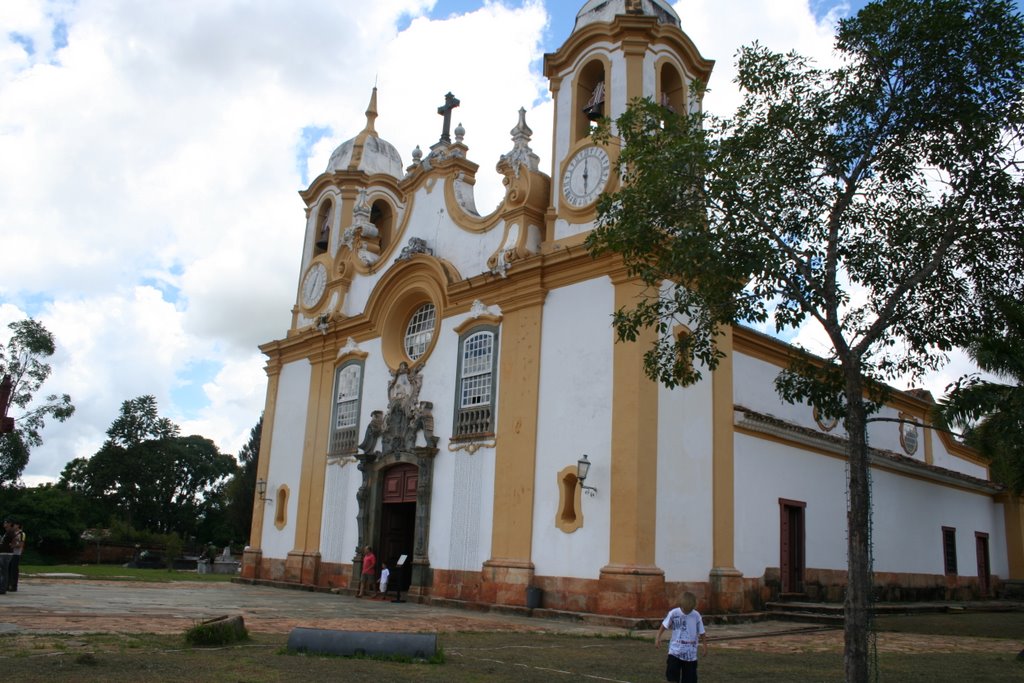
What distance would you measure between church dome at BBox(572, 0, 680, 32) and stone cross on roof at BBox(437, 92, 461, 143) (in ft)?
15.0

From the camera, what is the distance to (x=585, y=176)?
718 inches

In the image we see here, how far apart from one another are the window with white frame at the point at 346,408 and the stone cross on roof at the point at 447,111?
642 cm

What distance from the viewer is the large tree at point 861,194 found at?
9062mm

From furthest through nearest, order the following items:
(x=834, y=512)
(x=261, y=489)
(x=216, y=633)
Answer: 1. (x=261, y=489)
2. (x=834, y=512)
3. (x=216, y=633)

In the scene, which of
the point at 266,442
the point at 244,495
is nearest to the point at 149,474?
the point at 244,495

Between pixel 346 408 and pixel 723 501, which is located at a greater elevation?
pixel 346 408

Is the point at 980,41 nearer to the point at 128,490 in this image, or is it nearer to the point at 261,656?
the point at 261,656

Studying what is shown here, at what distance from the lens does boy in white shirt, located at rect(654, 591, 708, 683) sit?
7684mm

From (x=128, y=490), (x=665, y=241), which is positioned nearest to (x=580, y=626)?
(x=665, y=241)

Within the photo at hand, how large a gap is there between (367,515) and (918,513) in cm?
1492

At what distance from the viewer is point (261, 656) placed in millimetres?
9141

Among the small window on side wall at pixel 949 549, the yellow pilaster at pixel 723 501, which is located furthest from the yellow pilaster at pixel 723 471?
the small window on side wall at pixel 949 549

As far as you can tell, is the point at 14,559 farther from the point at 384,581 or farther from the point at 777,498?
the point at 777,498

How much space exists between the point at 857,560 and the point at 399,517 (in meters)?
15.1
